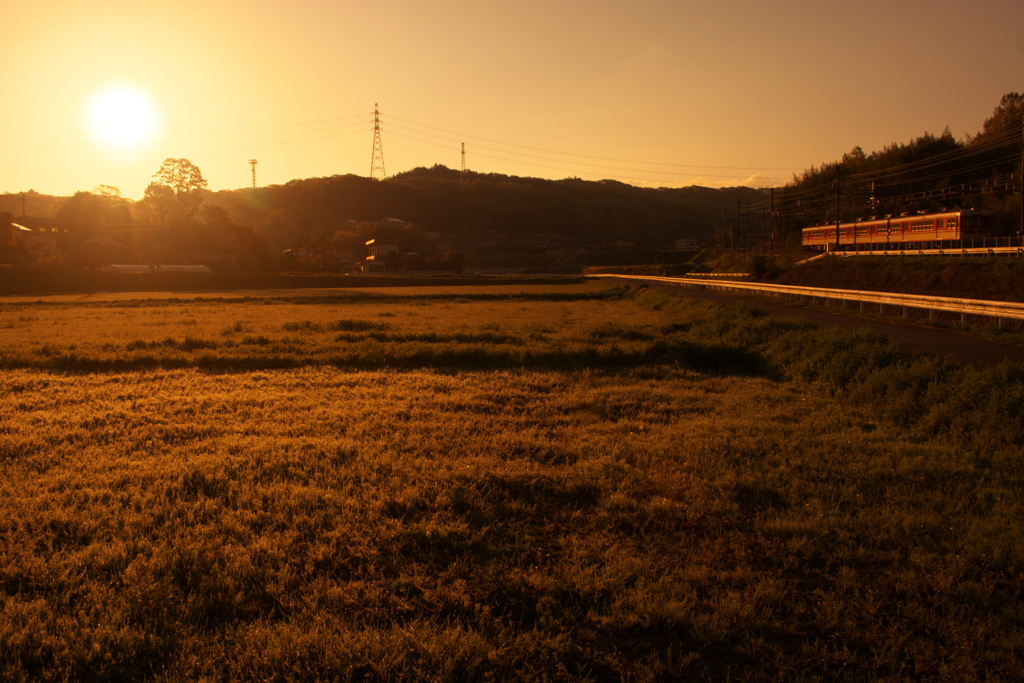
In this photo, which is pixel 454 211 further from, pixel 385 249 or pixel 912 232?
pixel 912 232

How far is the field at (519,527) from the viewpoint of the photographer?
3744 mm

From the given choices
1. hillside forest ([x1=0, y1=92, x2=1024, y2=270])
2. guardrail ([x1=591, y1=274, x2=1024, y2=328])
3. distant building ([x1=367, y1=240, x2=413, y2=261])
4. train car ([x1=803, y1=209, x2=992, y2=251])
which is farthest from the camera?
distant building ([x1=367, y1=240, x2=413, y2=261])

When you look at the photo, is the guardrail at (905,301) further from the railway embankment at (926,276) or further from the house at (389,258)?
the house at (389,258)

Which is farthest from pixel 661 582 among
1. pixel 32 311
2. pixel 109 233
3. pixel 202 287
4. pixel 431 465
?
pixel 109 233

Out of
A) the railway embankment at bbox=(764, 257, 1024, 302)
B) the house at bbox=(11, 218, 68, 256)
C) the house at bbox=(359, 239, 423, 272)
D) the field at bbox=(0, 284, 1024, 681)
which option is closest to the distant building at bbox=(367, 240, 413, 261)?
the house at bbox=(359, 239, 423, 272)

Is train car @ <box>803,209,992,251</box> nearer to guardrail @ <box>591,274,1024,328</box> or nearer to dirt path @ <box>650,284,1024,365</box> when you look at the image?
guardrail @ <box>591,274,1024,328</box>

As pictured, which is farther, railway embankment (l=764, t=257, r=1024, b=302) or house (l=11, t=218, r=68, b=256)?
house (l=11, t=218, r=68, b=256)

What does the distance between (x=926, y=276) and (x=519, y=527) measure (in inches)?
1260

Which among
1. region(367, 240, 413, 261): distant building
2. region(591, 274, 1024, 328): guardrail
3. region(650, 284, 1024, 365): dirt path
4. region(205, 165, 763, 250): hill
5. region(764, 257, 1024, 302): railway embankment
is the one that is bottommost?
region(650, 284, 1024, 365): dirt path

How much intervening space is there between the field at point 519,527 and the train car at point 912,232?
36156 millimetres

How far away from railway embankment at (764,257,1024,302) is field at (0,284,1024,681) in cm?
1803

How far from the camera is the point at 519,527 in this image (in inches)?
217

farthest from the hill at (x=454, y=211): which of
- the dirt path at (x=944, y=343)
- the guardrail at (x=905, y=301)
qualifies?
the dirt path at (x=944, y=343)

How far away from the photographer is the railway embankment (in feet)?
82.9
